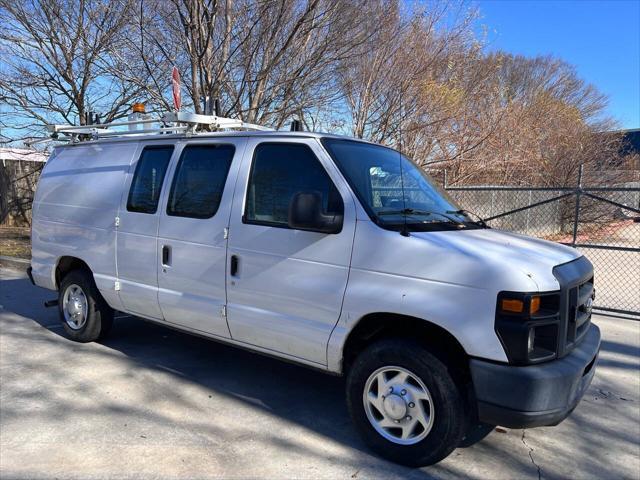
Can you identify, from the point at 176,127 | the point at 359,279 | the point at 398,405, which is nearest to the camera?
the point at 398,405

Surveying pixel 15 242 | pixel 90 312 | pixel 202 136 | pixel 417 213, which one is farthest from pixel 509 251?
pixel 15 242

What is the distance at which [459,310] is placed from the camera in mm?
3020

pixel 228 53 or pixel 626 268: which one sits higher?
pixel 228 53

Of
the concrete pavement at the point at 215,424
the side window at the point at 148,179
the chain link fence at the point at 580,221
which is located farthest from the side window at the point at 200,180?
the chain link fence at the point at 580,221

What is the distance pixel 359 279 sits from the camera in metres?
3.42

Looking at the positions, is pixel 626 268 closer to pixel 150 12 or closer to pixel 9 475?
pixel 150 12

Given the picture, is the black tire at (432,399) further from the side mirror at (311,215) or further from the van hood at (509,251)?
the side mirror at (311,215)

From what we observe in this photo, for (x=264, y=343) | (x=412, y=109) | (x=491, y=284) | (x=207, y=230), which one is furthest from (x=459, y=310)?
(x=412, y=109)

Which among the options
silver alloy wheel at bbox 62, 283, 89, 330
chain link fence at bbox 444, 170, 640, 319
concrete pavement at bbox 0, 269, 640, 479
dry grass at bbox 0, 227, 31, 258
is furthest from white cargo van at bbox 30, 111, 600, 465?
chain link fence at bbox 444, 170, 640, 319

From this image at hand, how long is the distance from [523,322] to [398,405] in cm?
96

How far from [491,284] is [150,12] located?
8375 millimetres

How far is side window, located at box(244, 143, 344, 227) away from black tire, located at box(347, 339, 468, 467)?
107 cm

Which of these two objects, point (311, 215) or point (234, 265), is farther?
point (234, 265)

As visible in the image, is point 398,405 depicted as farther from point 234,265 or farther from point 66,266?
point 66,266
